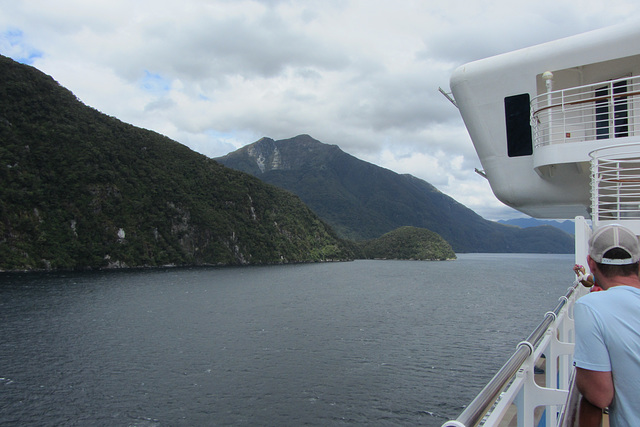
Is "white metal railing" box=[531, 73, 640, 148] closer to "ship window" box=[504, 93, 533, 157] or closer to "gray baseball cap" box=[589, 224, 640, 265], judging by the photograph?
"ship window" box=[504, 93, 533, 157]

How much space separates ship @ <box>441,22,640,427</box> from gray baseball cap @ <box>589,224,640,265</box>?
4415 millimetres

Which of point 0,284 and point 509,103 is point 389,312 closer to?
point 509,103

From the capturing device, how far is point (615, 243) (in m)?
2.14

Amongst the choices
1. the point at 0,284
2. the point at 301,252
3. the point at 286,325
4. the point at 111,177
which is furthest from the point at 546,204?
the point at 301,252

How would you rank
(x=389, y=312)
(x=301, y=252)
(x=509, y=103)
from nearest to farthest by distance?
(x=509, y=103)
(x=389, y=312)
(x=301, y=252)

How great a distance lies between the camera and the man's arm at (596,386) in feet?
6.24

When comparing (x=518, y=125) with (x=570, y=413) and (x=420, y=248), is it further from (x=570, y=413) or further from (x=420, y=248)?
(x=420, y=248)

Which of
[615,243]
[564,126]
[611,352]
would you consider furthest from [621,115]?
[611,352]

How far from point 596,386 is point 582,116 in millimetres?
8171

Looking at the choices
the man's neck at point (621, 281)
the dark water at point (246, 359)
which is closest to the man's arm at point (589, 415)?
the man's neck at point (621, 281)

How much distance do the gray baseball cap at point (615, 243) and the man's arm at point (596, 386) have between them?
23.2 inches

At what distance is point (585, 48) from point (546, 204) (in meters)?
3.35

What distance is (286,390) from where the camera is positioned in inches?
797

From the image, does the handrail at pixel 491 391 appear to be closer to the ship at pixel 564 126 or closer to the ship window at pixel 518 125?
the ship at pixel 564 126
